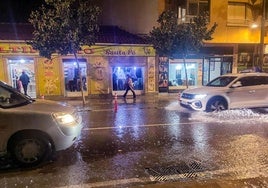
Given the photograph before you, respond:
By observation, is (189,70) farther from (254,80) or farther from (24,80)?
(24,80)

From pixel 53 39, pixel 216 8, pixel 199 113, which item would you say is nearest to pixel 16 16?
pixel 53 39

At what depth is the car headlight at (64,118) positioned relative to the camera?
5.87 m

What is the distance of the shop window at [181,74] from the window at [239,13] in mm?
4395

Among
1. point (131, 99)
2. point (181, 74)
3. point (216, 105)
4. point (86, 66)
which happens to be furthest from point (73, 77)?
point (216, 105)

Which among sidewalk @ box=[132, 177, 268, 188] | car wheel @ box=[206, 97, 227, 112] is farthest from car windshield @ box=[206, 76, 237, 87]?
sidewalk @ box=[132, 177, 268, 188]

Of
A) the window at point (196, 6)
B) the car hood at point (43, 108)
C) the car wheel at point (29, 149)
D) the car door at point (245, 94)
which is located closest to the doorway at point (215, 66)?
the window at point (196, 6)

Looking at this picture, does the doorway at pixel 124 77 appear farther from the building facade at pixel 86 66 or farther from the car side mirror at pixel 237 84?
the car side mirror at pixel 237 84

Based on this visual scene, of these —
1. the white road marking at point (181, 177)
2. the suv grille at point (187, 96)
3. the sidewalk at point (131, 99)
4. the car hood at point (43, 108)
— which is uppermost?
the car hood at point (43, 108)

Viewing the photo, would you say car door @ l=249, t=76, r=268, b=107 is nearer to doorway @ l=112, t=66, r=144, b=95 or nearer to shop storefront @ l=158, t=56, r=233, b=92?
shop storefront @ l=158, t=56, r=233, b=92

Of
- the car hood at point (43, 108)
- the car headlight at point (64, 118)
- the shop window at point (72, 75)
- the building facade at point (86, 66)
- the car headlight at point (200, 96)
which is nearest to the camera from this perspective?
the car hood at point (43, 108)

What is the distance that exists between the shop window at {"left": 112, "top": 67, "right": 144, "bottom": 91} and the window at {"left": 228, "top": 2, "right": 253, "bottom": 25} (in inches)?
312

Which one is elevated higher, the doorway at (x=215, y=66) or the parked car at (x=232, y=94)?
the doorway at (x=215, y=66)

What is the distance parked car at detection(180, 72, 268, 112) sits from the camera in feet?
38.7

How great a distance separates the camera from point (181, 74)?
21.3 metres
